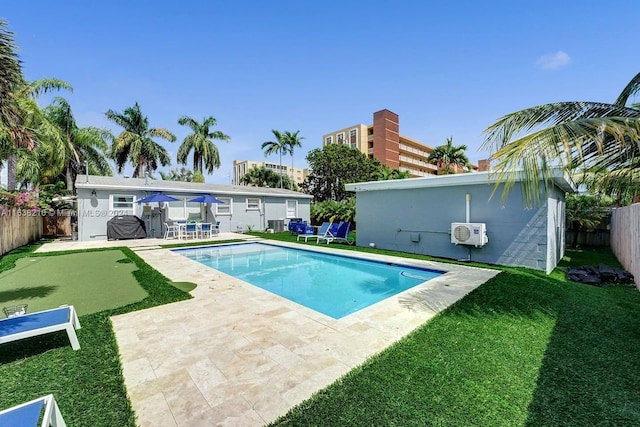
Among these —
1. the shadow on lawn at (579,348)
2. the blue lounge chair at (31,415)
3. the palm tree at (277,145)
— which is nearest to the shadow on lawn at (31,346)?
the blue lounge chair at (31,415)

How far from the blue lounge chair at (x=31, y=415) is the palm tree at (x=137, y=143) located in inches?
1092

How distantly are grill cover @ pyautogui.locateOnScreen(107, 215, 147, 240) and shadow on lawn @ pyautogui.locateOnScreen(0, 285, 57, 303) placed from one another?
33.5 feet

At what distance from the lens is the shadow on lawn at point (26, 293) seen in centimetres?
572

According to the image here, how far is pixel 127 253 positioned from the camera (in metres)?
11.3

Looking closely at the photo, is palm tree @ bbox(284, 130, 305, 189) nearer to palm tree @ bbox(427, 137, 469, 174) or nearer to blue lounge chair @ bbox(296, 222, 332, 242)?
blue lounge chair @ bbox(296, 222, 332, 242)

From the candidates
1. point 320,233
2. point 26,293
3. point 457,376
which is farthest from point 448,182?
point 26,293

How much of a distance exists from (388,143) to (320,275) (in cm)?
4744

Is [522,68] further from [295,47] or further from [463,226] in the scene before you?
[295,47]

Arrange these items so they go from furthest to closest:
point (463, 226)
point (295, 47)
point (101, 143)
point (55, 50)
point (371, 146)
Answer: point (371, 146) < point (101, 143) < point (295, 47) < point (55, 50) < point (463, 226)

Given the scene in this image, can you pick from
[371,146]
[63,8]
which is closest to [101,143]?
[63,8]

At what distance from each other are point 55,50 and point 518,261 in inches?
711

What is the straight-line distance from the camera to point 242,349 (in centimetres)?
357

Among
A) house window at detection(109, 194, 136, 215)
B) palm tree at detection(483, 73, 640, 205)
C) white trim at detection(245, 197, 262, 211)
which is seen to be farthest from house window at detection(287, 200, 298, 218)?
palm tree at detection(483, 73, 640, 205)

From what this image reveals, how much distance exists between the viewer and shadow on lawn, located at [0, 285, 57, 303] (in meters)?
5.72
